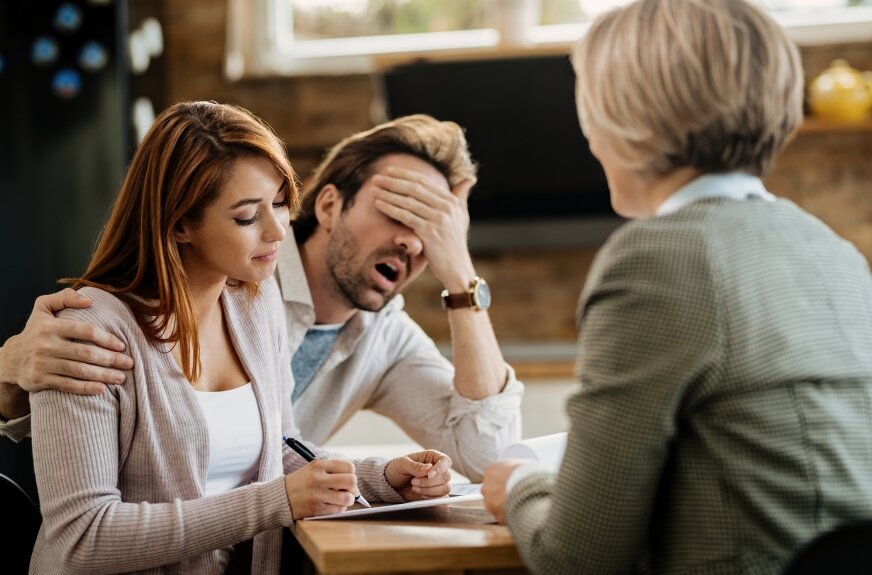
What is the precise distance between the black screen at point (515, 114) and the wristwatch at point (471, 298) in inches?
95.7

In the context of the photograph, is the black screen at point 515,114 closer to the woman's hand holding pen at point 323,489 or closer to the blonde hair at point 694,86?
the woman's hand holding pen at point 323,489

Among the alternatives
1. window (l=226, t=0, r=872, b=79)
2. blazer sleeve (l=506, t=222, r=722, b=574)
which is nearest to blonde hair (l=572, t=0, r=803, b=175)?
blazer sleeve (l=506, t=222, r=722, b=574)

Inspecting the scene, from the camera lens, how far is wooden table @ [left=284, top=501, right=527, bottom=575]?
110 centimetres

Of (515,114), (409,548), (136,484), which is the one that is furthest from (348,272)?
(515,114)

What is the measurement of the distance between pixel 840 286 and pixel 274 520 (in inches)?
28.0

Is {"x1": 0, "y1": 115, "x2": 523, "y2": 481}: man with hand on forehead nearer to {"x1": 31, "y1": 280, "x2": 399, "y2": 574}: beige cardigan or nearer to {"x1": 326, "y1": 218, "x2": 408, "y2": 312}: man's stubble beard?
{"x1": 326, "y1": 218, "x2": 408, "y2": 312}: man's stubble beard

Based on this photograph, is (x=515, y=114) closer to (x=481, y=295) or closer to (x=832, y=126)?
(x=832, y=126)

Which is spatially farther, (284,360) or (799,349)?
(284,360)

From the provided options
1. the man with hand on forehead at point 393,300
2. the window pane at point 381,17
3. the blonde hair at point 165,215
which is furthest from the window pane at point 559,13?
the blonde hair at point 165,215

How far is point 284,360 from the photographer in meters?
1.71

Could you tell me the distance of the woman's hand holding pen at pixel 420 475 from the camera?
5.06ft

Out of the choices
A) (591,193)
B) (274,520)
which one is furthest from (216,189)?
(591,193)

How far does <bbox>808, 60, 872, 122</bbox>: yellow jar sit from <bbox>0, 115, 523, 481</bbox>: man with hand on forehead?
2.64 meters

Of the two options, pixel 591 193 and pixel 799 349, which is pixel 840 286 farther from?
pixel 591 193
